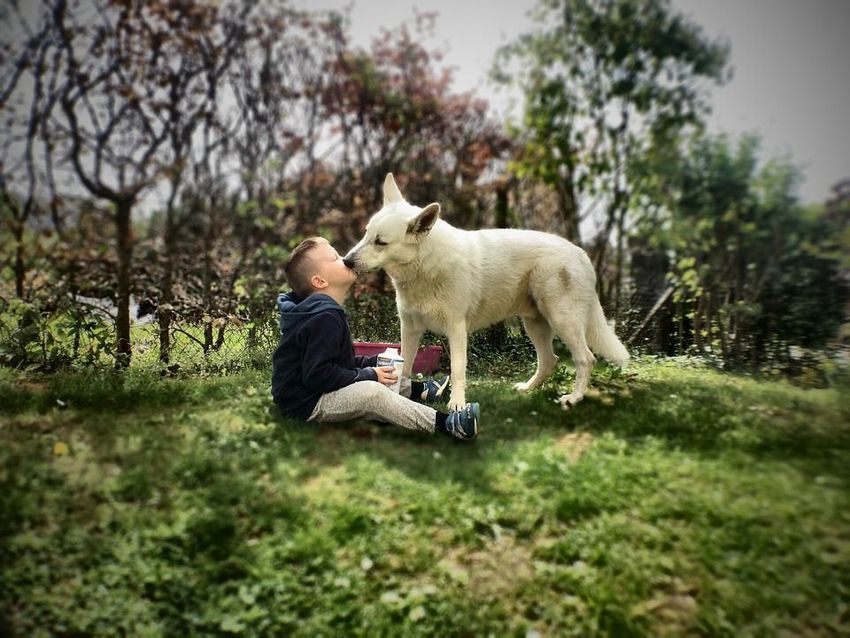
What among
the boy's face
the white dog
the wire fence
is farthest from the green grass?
the wire fence

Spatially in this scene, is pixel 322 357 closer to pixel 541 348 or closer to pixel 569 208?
pixel 541 348

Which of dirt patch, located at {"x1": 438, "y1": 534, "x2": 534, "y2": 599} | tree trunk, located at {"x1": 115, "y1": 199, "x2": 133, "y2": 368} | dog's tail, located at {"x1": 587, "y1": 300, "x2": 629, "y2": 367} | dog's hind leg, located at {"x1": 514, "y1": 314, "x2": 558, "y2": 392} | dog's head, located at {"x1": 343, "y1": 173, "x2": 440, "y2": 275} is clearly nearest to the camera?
dirt patch, located at {"x1": 438, "y1": 534, "x2": 534, "y2": 599}

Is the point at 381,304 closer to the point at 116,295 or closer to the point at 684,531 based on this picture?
the point at 116,295

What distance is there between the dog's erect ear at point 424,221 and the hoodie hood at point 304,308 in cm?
65

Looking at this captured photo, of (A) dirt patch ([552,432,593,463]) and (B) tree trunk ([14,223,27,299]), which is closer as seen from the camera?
(A) dirt patch ([552,432,593,463])

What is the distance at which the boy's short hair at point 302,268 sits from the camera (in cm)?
330

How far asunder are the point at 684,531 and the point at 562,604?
56cm

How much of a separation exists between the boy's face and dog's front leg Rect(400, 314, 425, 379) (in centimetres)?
51

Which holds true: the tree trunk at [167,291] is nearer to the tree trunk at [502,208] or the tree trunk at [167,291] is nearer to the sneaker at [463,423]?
the sneaker at [463,423]

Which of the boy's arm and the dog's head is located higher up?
the dog's head

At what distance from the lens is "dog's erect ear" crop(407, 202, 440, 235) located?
10.2ft

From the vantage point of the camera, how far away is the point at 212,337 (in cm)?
508

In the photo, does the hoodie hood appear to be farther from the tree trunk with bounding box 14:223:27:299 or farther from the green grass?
Answer: the tree trunk with bounding box 14:223:27:299

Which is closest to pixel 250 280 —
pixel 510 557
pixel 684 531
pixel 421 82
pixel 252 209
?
pixel 252 209
